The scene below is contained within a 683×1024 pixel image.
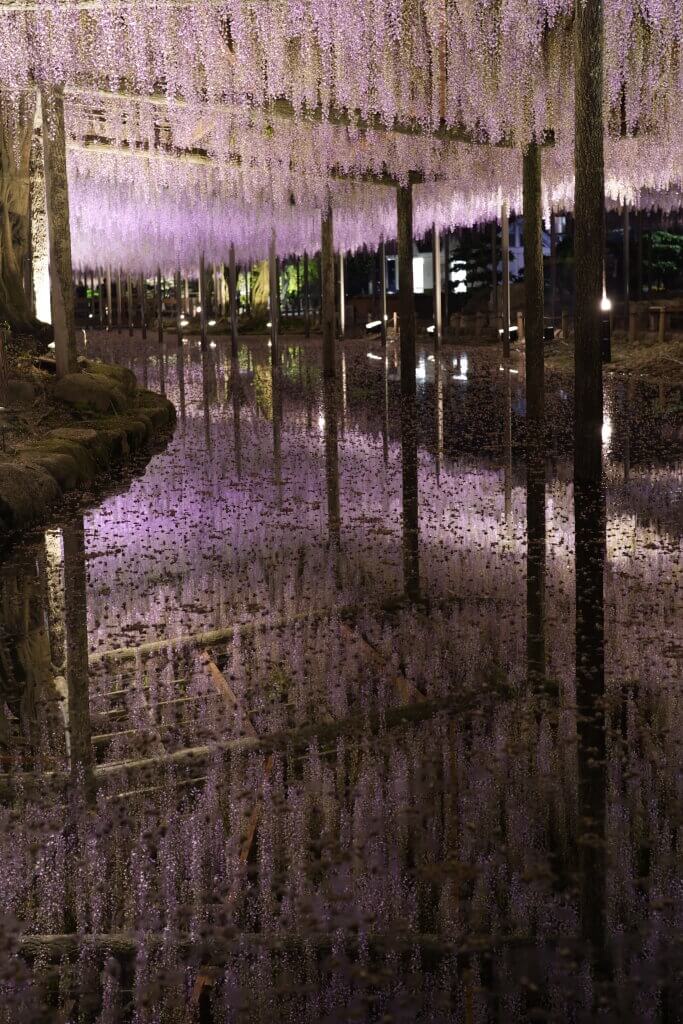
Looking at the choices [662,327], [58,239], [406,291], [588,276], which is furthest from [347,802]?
[662,327]

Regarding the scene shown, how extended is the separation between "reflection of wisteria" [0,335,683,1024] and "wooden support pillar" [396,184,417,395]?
823 cm

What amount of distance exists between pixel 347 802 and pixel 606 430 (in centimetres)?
689

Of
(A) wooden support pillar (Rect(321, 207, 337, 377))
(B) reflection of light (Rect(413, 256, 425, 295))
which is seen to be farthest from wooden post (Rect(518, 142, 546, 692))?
(B) reflection of light (Rect(413, 256, 425, 295))

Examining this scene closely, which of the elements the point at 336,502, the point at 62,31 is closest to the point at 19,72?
the point at 62,31

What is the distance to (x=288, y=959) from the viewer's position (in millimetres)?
1949

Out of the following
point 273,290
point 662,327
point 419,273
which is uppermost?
point 419,273

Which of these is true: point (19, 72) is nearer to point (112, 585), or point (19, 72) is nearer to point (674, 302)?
point (112, 585)

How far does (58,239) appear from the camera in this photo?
1016 cm

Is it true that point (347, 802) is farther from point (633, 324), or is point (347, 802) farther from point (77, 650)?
point (633, 324)

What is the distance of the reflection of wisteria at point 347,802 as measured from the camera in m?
1.90

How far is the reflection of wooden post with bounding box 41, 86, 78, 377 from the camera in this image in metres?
10.1

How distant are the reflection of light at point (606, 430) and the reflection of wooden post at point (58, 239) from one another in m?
4.32

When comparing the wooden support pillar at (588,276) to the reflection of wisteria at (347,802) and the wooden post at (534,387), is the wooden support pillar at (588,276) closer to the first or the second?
the wooden post at (534,387)

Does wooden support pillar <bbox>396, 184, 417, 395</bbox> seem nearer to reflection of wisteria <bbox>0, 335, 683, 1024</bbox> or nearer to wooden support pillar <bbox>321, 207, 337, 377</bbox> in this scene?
wooden support pillar <bbox>321, 207, 337, 377</bbox>
